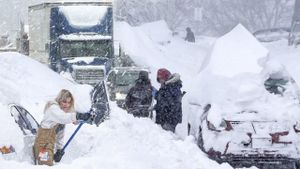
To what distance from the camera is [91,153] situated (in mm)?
8523

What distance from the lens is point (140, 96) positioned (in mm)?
11555

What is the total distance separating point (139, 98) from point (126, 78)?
5.09m

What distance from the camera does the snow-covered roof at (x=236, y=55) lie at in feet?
32.2

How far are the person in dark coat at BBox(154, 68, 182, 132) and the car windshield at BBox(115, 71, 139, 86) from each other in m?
5.36

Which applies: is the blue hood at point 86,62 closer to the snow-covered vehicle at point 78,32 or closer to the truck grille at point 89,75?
the snow-covered vehicle at point 78,32

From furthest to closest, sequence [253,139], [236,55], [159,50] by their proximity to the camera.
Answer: [159,50] → [236,55] → [253,139]

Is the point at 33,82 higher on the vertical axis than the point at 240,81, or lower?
lower

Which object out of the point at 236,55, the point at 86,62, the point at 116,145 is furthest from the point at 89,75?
the point at 116,145

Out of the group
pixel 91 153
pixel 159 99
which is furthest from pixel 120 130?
pixel 91 153

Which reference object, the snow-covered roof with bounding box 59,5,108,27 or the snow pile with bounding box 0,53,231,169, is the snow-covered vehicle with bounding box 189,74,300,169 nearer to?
the snow pile with bounding box 0,53,231,169

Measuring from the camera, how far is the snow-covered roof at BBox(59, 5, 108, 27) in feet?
67.3

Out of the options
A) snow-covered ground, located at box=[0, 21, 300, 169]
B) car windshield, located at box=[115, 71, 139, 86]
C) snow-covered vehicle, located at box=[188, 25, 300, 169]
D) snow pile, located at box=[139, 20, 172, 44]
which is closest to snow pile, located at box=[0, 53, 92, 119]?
snow-covered ground, located at box=[0, 21, 300, 169]

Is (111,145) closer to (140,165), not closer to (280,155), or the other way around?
(140,165)

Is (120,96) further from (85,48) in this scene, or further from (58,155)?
(58,155)
